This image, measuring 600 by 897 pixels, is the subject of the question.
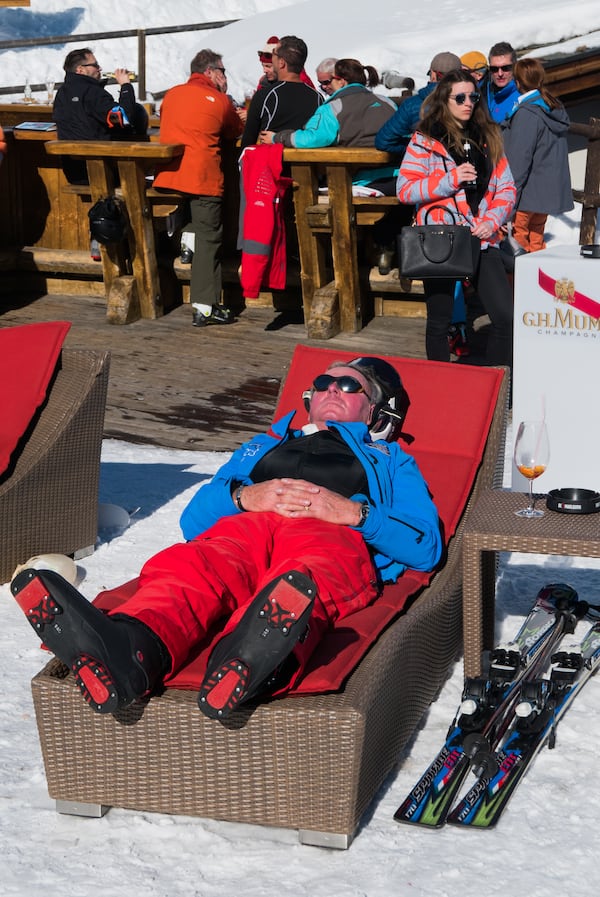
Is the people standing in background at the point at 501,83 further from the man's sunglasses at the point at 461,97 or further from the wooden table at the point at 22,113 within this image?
the wooden table at the point at 22,113

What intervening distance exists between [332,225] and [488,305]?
1875mm

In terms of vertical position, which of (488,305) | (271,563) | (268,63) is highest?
(268,63)

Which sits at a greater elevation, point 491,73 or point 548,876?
point 491,73

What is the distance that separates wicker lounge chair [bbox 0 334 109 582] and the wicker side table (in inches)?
67.7

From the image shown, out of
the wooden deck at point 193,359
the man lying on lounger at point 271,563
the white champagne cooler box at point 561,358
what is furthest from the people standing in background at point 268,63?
the man lying on lounger at point 271,563

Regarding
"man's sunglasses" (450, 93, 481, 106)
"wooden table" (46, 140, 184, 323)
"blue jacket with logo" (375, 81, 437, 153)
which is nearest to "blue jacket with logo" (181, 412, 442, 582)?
"man's sunglasses" (450, 93, 481, 106)

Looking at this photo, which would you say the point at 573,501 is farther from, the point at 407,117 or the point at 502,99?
the point at 502,99

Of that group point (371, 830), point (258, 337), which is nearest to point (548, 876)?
point (371, 830)

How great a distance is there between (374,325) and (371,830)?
6.15m

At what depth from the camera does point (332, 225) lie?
8.62 m

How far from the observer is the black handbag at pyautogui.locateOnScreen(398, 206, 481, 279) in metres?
6.82

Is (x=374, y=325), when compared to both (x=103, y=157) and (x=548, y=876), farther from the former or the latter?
(x=548, y=876)

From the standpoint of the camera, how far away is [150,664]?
3199 mm

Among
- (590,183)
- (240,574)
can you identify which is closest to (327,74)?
(590,183)
